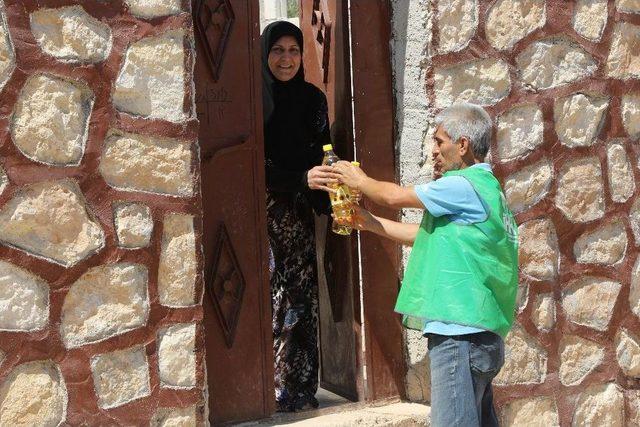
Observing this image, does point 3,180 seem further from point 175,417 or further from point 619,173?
point 619,173

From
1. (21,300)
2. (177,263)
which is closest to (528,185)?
(177,263)

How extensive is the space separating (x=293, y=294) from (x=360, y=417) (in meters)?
0.69

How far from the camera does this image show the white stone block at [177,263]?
3789 mm

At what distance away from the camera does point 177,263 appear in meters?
3.82

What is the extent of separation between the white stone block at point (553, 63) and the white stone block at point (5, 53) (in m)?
2.22

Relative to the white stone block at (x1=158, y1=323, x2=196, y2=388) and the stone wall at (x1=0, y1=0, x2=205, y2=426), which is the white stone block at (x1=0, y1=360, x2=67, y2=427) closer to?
the stone wall at (x1=0, y1=0, x2=205, y2=426)

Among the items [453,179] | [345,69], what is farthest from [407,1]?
[453,179]

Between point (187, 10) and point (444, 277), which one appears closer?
point (444, 277)

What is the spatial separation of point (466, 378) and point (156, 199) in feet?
3.92

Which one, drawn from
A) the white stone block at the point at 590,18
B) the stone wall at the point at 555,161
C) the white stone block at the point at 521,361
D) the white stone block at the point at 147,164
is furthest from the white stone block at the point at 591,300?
the white stone block at the point at 147,164

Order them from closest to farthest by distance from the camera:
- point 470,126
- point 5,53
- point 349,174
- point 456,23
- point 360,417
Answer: point 5,53
point 470,126
point 349,174
point 360,417
point 456,23

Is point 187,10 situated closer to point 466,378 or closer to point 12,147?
point 12,147

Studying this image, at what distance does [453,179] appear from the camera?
3605mm

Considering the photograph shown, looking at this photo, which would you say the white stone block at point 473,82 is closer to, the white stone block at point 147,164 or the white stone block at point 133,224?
the white stone block at point 147,164
